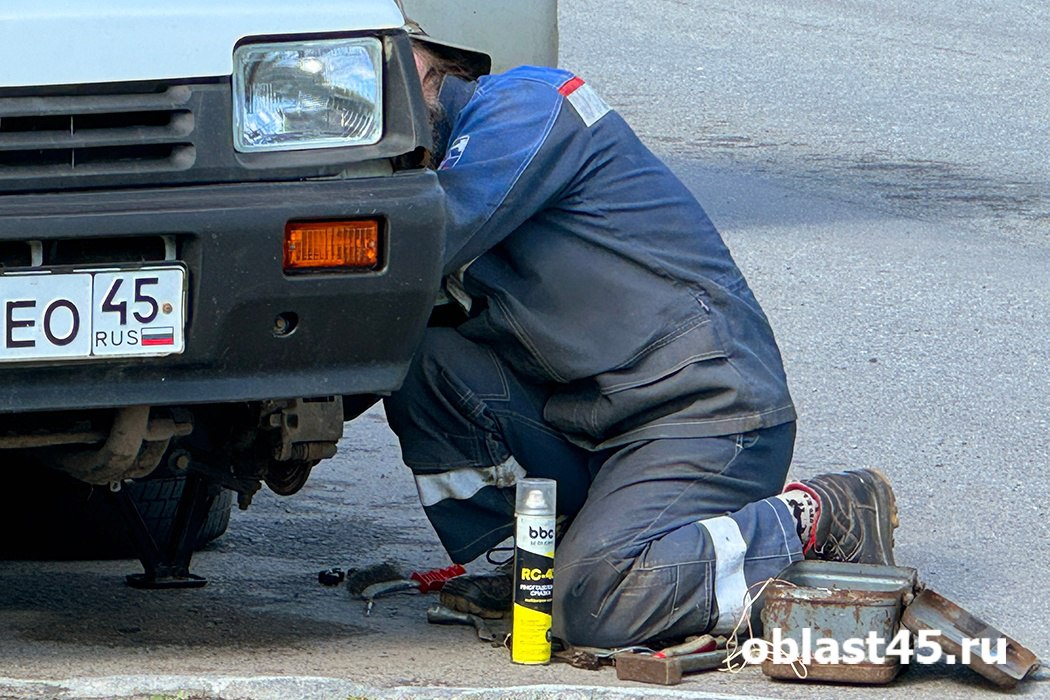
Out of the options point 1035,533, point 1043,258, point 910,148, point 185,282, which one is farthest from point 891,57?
point 185,282

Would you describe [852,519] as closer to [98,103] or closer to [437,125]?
[437,125]

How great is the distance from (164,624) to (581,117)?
4.19ft

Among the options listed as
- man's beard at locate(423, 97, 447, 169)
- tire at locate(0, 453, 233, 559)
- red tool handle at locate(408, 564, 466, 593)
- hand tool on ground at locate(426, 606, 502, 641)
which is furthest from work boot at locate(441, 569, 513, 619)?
man's beard at locate(423, 97, 447, 169)

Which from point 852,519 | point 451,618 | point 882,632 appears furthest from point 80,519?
point 882,632

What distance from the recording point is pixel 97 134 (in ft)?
8.79

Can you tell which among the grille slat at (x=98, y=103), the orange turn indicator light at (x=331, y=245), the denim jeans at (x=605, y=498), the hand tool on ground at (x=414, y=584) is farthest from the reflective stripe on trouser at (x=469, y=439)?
the grille slat at (x=98, y=103)

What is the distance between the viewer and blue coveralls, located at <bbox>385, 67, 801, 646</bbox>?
3287 mm

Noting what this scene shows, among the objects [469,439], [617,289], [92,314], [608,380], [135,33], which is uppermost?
[135,33]

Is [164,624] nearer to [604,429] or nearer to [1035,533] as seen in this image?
[604,429]

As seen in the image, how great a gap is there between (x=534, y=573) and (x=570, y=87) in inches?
35.8

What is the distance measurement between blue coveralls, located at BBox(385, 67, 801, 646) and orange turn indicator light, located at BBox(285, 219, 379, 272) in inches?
16.2

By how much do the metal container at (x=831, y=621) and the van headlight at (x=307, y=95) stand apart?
1.11 m

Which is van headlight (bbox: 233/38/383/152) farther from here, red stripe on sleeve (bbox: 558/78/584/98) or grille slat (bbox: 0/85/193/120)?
red stripe on sleeve (bbox: 558/78/584/98)

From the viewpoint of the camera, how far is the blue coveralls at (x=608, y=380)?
3287 millimetres
